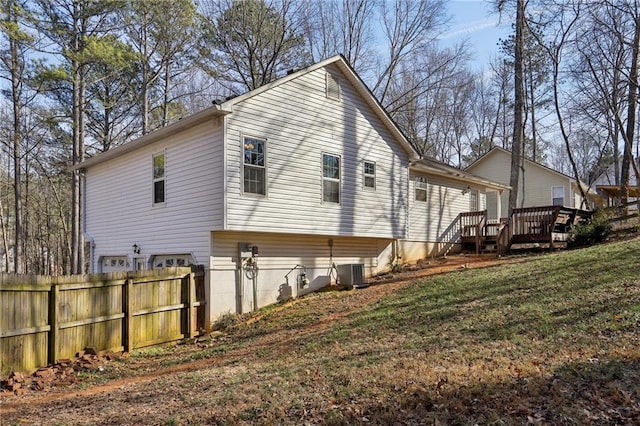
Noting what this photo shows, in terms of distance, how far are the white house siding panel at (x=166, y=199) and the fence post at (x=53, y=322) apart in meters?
3.82

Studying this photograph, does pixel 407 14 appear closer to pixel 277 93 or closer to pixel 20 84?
pixel 277 93

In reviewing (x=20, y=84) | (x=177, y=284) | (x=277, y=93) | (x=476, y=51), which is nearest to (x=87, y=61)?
(x=20, y=84)

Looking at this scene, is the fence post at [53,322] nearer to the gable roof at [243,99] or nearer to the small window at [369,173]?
the gable roof at [243,99]

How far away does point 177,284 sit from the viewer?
34.5 feet

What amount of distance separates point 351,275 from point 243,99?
19.6ft

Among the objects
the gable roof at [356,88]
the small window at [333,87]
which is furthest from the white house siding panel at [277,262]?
the small window at [333,87]

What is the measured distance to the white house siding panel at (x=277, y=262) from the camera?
11266 mm

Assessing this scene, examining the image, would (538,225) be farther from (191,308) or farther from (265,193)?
(191,308)

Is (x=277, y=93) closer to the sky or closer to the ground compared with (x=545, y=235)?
closer to the sky

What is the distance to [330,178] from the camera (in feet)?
44.1

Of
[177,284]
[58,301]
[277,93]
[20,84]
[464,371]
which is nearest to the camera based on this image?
[464,371]

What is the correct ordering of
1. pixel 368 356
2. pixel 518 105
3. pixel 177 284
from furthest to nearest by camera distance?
1. pixel 518 105
2. pixel 177 284
3. pixel 368 356

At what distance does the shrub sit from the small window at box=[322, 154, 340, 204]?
8.38m

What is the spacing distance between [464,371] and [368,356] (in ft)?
5.72
